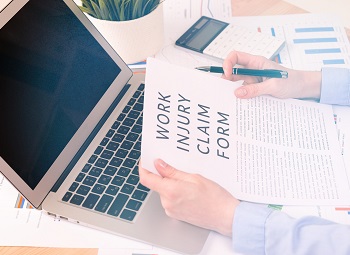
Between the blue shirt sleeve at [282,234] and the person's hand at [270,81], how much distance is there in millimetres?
265

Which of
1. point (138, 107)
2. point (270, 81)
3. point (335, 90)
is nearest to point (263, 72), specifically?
point (270, 81)

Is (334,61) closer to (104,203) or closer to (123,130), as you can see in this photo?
(123,130)

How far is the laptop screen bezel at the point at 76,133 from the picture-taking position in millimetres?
754

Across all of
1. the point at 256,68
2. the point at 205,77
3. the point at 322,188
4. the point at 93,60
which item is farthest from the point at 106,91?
the point at 322,188

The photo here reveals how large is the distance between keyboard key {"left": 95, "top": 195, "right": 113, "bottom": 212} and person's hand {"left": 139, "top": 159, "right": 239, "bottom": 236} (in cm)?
7

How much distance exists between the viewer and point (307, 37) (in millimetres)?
1158

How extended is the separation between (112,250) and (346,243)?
356 mm

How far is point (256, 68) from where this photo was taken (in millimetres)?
1020

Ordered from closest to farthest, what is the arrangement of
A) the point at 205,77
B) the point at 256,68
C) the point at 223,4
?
the point at 205,77
the point at 256,68
the point at 223,4

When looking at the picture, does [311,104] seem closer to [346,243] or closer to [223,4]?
[346,243]

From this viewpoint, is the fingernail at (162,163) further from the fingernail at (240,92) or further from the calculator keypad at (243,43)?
the calculator keypad at (243,43)

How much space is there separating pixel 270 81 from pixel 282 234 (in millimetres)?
333

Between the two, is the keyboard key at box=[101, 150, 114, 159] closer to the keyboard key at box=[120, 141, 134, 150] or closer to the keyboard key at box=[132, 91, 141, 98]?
the keyboard key at box=[120, 141, 134, 150]

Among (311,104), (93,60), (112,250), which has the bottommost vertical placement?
(311,104)
